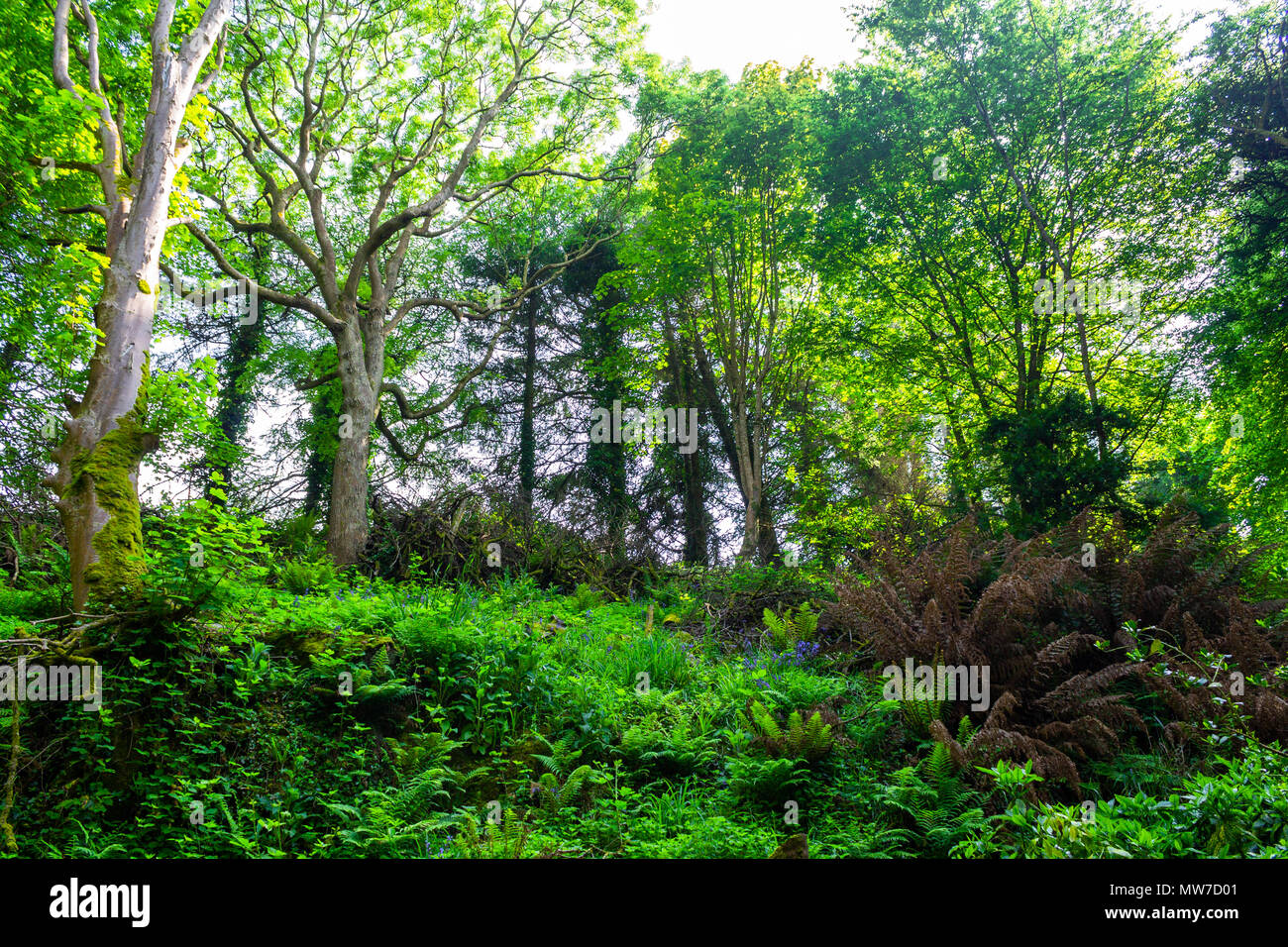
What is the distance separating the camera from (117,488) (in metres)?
5.19

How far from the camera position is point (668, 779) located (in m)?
4.46

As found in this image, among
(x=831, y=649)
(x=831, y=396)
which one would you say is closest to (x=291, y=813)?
(x=831, y=649)

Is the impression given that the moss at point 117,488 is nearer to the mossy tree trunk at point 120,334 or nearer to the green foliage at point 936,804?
the mossy tree trunk at point 120,334

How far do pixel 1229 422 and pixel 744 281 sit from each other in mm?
9216

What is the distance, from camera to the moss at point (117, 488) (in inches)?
185

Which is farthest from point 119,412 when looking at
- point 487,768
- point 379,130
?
point 379,130

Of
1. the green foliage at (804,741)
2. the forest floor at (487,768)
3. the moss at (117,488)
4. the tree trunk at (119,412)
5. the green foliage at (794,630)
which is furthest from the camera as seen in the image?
the green foliage at (794,630)

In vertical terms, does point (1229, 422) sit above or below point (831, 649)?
above

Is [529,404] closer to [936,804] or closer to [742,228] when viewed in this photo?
[742,228]

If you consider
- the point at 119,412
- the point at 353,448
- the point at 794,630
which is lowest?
the point at 794,630

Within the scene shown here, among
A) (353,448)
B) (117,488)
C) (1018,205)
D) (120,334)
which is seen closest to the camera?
(117,488)

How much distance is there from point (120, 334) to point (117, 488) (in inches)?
59.5

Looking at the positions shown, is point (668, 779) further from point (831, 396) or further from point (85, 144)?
point (831, 396)

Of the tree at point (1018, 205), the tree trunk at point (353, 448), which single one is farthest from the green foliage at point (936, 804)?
the tree trunk at point (353, 448)
